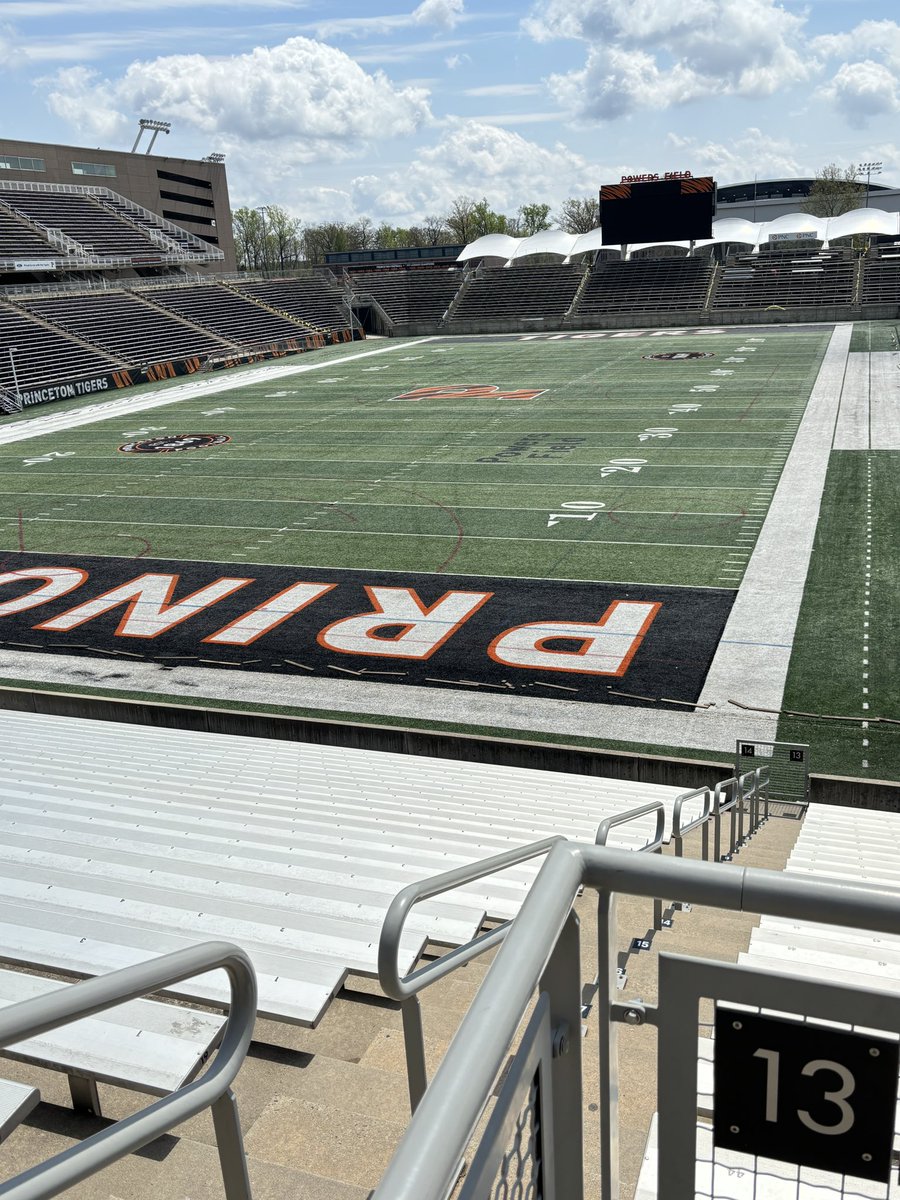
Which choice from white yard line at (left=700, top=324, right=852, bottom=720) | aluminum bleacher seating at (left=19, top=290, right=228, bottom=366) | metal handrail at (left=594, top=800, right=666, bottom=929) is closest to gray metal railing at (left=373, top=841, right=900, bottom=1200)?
metal handrail at (left=594, top=800, right=666, bottom=929)

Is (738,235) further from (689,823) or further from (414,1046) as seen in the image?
(414,1046)

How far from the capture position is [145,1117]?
205 centimetres

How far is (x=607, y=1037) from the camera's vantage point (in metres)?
2.02

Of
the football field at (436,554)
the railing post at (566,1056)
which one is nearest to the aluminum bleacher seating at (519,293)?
the football field at (436,554)

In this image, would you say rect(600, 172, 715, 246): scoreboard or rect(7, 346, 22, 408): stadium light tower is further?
rect(600, 172, 715, 246): scoreboard

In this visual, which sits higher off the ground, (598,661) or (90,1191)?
(90,1191)

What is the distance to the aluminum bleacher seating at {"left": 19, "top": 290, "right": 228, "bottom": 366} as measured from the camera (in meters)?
50.7

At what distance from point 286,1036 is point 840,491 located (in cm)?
2182

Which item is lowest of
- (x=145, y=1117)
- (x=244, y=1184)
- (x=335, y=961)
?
(x=335, y=961)

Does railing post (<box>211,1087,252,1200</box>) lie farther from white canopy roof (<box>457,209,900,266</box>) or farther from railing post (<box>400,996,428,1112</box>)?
white canopy roof (<box>457,209,900,266</box>)

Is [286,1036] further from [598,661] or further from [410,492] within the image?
[410,492]

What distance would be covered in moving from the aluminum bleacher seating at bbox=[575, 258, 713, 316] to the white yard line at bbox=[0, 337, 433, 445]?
17496mm

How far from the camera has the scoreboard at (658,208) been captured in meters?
60.2

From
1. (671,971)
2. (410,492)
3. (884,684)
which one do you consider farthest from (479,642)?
(671,971)
